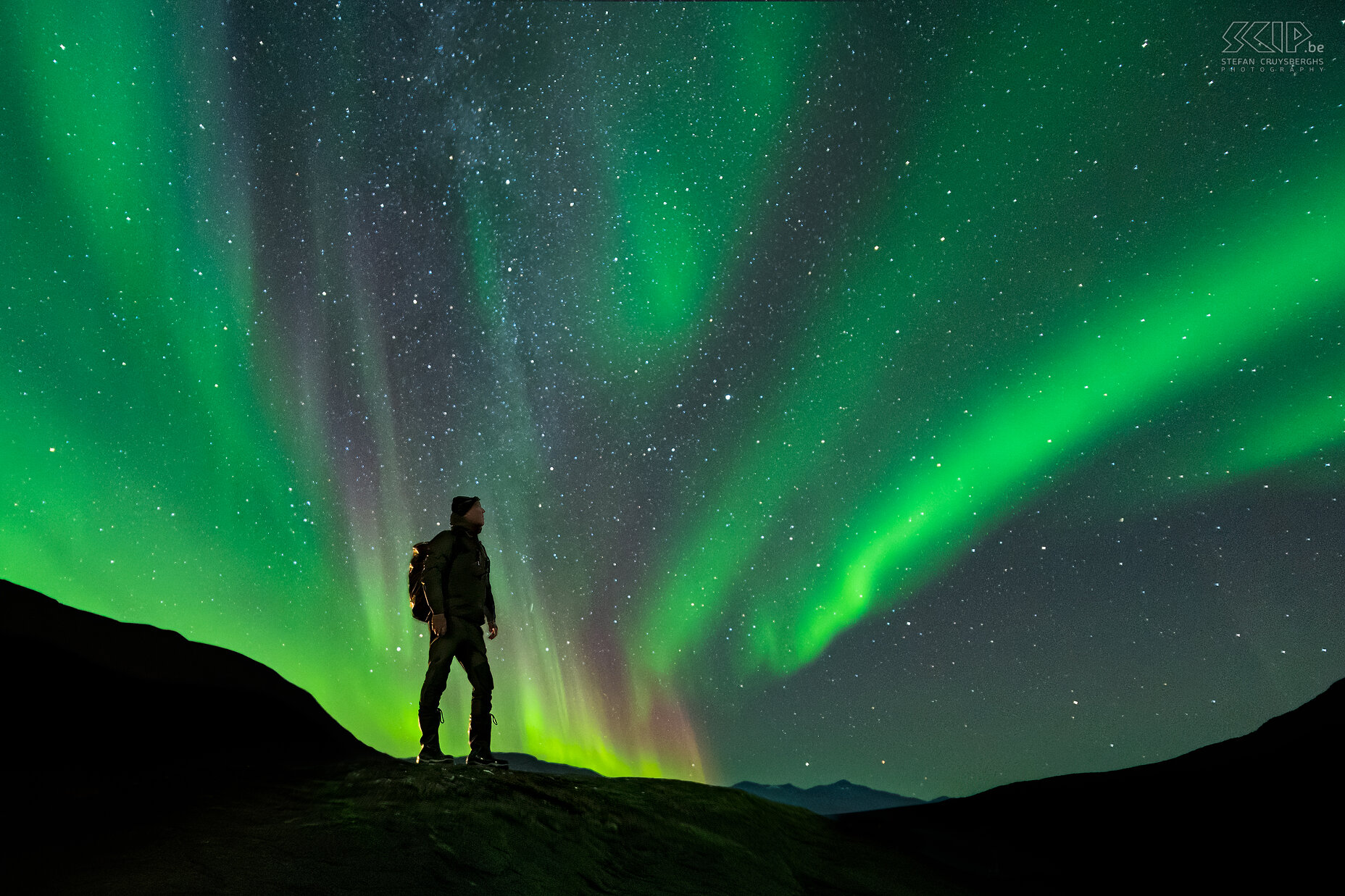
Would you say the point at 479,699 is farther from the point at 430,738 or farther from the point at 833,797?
the point at 833,797

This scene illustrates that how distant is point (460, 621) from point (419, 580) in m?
0.64

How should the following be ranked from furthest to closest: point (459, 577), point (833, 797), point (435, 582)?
point (833, 797), point (459, 577), point (435, 582)

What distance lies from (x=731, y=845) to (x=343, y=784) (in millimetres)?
3527

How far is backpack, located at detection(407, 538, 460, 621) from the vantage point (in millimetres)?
7562

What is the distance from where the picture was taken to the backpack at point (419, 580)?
7562 millimetres

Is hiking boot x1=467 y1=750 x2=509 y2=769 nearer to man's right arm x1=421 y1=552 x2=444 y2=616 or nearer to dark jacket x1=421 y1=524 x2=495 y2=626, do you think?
dark jacket x1=421 y1=524 x2=495 y2=626

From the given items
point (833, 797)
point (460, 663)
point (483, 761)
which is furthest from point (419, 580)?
point (833, 797)

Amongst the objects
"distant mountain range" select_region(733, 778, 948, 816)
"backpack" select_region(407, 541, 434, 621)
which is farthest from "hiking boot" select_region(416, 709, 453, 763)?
"distant mountain range" select_region(733, 778, 948, 816)

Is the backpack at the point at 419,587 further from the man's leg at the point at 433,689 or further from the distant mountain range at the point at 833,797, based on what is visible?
the distant mountain range at the point at 833,797

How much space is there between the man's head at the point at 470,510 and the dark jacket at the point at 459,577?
3.9 inches

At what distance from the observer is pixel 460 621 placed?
7488 mm

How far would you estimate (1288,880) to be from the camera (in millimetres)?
9227

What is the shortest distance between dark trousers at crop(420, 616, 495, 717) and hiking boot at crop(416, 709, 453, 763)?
0.04 metres

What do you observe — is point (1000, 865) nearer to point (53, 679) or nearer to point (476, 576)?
point (476, 576)
